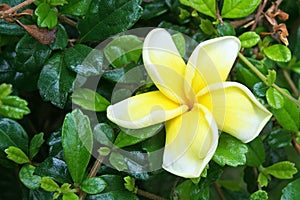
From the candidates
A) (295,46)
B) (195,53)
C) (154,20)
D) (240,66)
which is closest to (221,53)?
(195,53)

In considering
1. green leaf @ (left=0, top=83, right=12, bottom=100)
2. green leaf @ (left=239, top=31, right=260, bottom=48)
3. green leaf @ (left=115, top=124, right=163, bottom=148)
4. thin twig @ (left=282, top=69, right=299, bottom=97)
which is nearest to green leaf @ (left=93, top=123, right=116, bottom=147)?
green leaf @ (left=115, top=124, right=163, bottom=148)

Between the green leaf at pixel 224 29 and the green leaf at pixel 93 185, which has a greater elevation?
the green leaf at pixel 224 29

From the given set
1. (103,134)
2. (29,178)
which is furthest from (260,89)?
(29,178)

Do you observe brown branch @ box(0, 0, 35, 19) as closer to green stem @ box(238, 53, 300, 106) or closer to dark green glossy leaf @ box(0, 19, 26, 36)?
dark green glossy leaf @ box(0, 19, 26, 36)

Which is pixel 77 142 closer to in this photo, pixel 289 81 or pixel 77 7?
pixel 77 7

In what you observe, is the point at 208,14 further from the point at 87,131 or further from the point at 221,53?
the point at 87,131

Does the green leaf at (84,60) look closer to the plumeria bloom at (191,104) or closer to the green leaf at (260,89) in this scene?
the plumeria bloom at (191,104)

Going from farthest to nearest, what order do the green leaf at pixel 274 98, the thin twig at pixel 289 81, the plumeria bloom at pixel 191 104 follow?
the thin twig at pixel 289 81
the green leaf at pixel 274 98
the plumeria bloom at pixel 191 104

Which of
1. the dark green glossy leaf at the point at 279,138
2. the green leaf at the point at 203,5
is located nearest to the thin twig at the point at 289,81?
the dark green glossy leaf at the point at 279,138
